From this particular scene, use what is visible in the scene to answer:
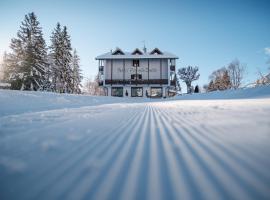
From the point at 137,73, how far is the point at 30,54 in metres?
16.8

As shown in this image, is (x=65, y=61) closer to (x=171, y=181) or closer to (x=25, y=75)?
(x=25, y=75)

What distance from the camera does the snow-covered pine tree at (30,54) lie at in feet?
79.7

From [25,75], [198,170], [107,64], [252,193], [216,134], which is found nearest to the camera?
[252,193]

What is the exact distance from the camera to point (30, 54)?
24.6 m

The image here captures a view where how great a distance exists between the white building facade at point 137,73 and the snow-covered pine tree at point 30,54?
9030 millimetres

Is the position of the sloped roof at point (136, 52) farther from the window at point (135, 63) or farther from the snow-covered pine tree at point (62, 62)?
the snow-covered pine tree at point (62, 62)

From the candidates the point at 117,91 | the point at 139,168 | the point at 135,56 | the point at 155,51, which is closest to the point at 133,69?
the point at 135,56

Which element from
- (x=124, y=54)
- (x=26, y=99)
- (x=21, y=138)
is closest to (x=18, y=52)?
(x=124, y=54)

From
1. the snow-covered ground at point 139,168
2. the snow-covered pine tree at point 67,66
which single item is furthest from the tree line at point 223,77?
the snow-covered ground at point 139,168

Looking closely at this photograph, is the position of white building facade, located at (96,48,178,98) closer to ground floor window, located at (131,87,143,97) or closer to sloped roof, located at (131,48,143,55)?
ground floor window, located at (131,87,143,97)

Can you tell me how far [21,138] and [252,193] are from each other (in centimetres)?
191

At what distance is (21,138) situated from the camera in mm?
1724

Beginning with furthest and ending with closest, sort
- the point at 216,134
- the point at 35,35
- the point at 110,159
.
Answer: the point at 35,35 < the point at 216,134 < the point at 110,159

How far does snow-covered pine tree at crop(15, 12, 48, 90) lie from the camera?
79.7ft
